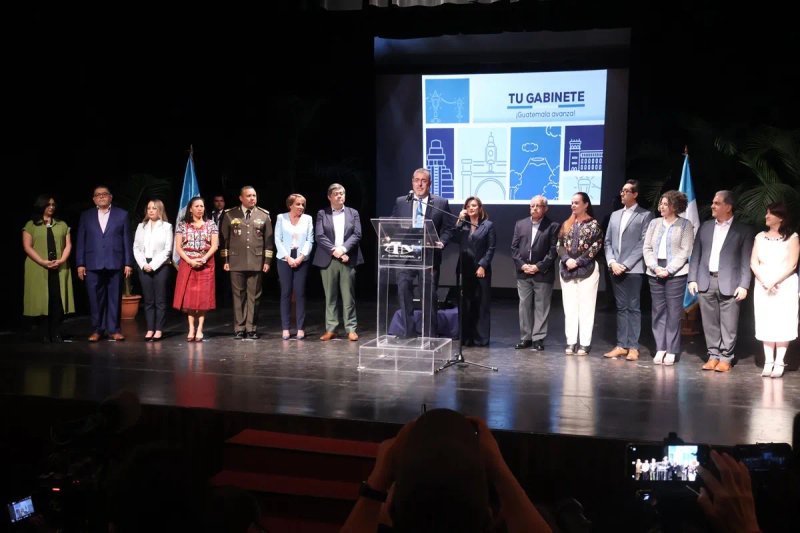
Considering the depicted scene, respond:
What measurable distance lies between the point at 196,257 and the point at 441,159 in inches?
147

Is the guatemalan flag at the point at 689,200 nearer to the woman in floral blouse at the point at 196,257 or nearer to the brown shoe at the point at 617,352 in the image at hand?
the brown shoe at the point at 617,352

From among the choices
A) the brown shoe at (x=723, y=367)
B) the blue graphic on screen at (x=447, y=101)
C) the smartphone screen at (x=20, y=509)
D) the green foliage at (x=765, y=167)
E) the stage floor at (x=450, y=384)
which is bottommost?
the stage floor at (x=450, y=384)

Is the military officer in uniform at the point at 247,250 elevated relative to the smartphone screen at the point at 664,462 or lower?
elevated

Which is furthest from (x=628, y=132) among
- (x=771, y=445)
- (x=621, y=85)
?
(x=771, y=445)

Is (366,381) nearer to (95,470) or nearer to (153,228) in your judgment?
(153,228)

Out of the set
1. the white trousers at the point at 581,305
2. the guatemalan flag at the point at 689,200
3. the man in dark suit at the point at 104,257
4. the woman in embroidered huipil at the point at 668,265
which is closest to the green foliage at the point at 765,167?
the guatemalan flag at the point at 689,200

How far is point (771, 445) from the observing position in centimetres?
224

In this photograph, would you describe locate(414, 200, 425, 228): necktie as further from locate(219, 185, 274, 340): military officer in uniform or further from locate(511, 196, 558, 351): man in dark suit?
locate(219, 185, 274, 340): military officer in uniform

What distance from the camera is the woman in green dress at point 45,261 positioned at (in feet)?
25.2

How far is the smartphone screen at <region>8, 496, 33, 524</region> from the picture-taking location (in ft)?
7.48

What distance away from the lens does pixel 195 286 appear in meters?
7.69

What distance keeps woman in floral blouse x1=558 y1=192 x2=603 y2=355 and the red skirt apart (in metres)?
3.25

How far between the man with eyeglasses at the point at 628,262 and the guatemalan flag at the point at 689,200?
50.7 inches

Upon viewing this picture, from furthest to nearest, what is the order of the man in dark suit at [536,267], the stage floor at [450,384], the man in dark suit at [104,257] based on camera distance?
the man in dark suit at [104,257], the man in dark suit at [536,267], the stage floor at [450,384]
